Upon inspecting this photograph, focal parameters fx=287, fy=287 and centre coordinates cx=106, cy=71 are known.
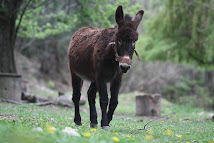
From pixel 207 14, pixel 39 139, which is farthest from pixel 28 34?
pixel 39 139

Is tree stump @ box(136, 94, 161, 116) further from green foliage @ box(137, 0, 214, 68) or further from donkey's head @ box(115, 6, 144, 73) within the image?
donkey's head @ box(115, 6, 144, 73)

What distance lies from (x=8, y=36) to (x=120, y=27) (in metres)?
7.84

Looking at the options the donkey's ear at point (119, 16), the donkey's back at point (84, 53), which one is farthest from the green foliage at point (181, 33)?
the donkey's ear at point (119, 16)

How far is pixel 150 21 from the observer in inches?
749

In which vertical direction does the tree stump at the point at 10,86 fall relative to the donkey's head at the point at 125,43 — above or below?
below

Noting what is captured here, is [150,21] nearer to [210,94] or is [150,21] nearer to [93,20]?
[93,20]

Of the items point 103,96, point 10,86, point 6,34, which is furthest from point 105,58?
point 6,34

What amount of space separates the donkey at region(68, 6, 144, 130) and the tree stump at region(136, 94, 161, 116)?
5.67 meters

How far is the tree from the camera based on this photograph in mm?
16047

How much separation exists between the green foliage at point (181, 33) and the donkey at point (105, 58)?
33.7ft

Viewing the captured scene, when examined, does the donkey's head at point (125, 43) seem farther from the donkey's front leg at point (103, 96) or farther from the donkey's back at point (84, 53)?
the donkey's back at point (84, 53)

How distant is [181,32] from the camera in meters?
17.7

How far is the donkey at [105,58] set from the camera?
5.03 m

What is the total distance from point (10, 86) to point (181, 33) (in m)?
11.1
